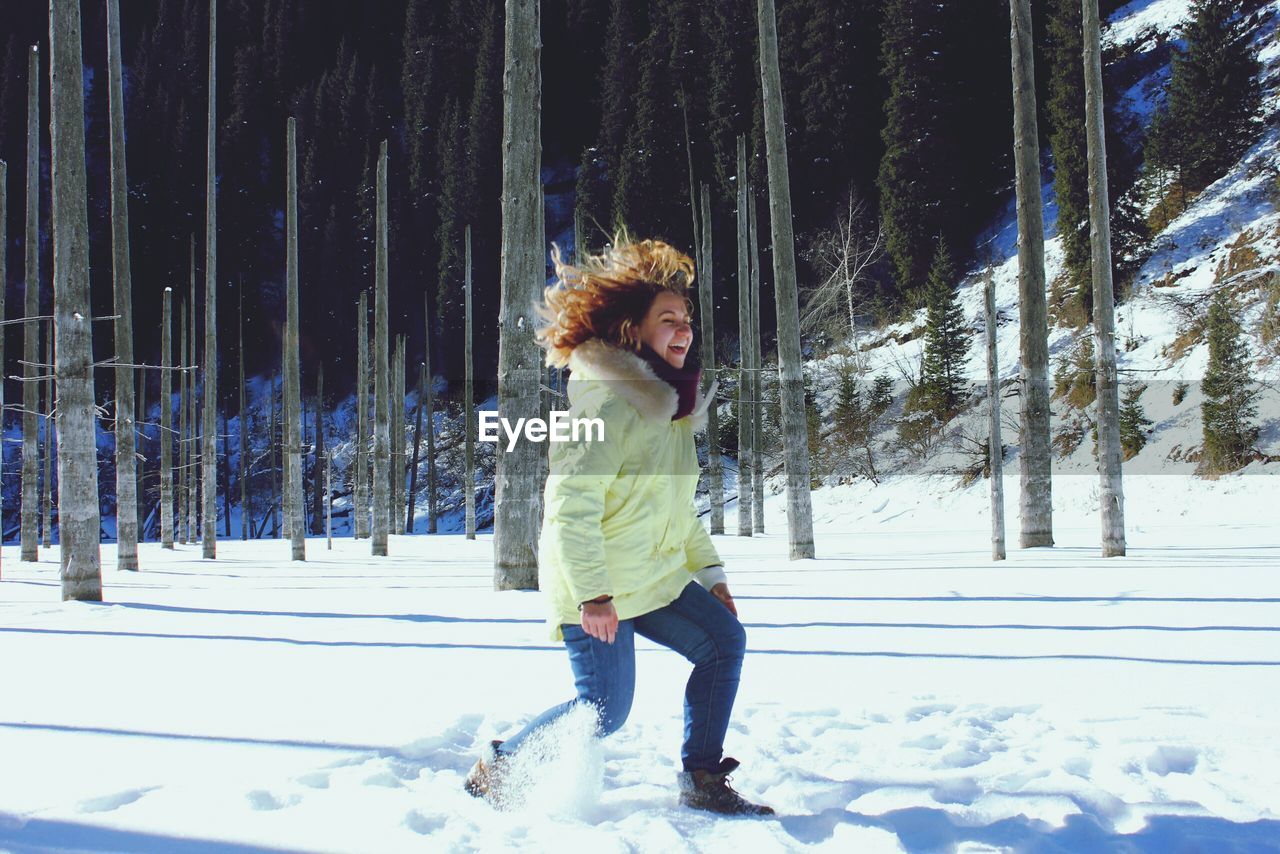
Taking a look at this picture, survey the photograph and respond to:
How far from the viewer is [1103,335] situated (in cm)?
1102

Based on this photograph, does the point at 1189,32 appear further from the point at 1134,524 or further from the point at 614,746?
the point at 614,746

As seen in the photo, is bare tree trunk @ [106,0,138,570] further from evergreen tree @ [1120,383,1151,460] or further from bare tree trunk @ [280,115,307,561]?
evergreen tree @ [1120,383,1151,460]

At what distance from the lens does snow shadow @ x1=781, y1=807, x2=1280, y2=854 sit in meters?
2.39

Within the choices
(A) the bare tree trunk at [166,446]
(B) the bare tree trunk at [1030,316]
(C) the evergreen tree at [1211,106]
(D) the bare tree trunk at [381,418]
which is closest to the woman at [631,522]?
(B) the bare tree trunk at [1030,316]

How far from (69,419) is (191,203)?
185 feet

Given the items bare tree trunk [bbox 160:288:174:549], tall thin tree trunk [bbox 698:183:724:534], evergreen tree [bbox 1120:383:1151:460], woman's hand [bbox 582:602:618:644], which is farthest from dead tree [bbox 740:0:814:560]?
evergreen tree [bbox 1120:383:1151:460]

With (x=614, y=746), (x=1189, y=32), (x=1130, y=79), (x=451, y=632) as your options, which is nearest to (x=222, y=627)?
(x=451, y=632)

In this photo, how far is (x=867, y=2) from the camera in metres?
44.7

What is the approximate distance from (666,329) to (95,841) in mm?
2046

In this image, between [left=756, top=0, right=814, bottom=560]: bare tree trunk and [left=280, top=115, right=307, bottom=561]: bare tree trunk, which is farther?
[left=280, top=115, right=307, bottom=561]: bare tree trunk

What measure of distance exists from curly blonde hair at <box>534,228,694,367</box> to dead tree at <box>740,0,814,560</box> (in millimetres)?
9432

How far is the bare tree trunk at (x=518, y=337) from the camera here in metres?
8.83

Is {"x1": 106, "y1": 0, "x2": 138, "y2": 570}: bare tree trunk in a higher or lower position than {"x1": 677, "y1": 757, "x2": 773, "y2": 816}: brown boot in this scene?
higher

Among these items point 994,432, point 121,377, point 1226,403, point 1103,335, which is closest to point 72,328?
point 121,377
